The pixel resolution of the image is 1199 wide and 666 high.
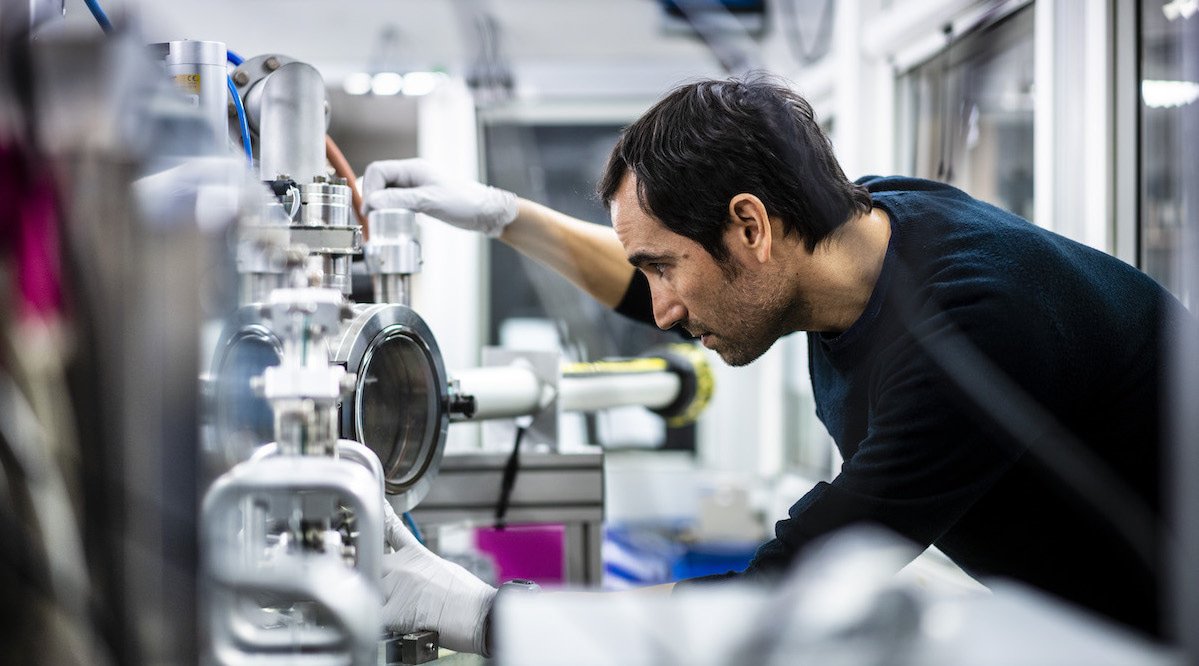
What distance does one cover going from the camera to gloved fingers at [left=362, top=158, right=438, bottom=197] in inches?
57.7

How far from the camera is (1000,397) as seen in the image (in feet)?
3.86

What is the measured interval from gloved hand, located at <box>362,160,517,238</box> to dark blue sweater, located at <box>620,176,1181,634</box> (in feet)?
2.01

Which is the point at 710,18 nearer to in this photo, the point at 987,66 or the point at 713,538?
the point at 987,66

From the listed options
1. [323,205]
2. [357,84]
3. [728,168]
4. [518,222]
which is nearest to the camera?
[323,205]

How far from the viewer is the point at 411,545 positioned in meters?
1.09

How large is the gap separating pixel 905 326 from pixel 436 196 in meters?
0.71

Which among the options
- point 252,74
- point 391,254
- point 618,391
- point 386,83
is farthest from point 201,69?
point 386,83

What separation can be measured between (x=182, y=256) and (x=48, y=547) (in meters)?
0.15

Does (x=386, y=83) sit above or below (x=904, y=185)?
above

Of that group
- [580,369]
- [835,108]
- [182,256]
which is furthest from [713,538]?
[182,256]

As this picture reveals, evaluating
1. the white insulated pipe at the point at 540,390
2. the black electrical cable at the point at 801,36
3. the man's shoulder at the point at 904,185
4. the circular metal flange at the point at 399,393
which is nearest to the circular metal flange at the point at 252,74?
the circular metal flange at the point at 399,393

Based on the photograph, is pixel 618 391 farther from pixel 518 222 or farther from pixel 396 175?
pixel 396 175

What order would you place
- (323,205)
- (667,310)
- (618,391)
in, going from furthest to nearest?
1. (618,391)
2. (667,310)
3. (323,205)

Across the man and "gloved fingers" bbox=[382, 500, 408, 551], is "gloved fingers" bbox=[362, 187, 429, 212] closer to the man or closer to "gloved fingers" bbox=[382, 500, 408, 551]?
the man
